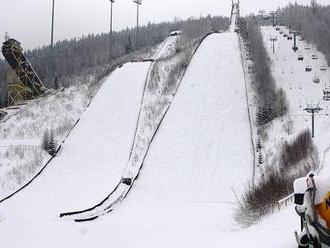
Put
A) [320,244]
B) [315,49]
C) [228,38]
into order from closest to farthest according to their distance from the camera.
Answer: [320,244]
[228,38]
[315,49]

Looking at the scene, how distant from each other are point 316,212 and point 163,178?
15.9 metres

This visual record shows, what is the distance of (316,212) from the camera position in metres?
2.60

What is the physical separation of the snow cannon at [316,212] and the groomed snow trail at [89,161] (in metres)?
13.8

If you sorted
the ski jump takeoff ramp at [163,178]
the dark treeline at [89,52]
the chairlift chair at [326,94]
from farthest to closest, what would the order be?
the dark treeline at [89,52], the chairlift chair at [326,94], the ski jump takeoff ramp at [163,178]

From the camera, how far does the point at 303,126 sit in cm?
2244

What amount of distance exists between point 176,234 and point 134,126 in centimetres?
1285

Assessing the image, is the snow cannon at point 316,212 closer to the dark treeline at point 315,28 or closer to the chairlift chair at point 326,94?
the chairlift chair at point 326,94

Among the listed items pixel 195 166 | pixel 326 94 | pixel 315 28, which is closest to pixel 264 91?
pixel 326 94

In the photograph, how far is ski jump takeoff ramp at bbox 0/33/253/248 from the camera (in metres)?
12.4

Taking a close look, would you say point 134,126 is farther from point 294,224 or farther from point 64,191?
point 294,224

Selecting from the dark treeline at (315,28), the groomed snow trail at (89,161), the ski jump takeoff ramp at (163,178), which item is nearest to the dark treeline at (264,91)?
the ski jump takeoff ramp at (163,178)

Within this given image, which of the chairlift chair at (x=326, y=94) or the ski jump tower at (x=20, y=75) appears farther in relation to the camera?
the ski jump tower at (x=20, y=75)

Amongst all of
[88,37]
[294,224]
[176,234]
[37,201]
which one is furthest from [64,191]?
[88,37]

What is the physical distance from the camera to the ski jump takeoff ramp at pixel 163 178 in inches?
488
